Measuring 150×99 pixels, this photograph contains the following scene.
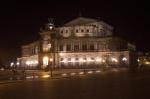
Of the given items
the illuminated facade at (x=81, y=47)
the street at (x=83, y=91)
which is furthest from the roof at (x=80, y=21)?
the street at (x=83, y=91)

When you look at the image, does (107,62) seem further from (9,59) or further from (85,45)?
(9,59)

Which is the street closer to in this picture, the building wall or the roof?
the building wall

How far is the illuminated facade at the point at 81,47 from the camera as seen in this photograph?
10744cm

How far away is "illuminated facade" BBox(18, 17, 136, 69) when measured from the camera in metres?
107

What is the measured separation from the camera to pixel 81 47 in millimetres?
111062

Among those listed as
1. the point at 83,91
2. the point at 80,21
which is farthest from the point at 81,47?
the point at 83,91

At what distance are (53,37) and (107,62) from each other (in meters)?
23.0

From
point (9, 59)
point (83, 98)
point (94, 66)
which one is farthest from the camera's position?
point (9, 59)

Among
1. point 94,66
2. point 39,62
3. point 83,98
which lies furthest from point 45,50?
point 83,98

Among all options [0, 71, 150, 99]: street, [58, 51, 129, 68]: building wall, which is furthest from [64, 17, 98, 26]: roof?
[0, 71, 150, 99]: street

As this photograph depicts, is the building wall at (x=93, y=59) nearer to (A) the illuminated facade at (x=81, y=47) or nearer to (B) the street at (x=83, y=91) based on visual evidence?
(A) the illuminated facade at (x=81, y=47)

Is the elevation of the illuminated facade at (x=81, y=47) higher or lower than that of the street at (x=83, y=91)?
higher

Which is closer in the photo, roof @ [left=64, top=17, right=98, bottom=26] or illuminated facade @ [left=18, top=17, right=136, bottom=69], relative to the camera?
illuminated facade @ [left=18, top=17, right=136, bottom=69]

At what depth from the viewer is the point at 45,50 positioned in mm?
116375
